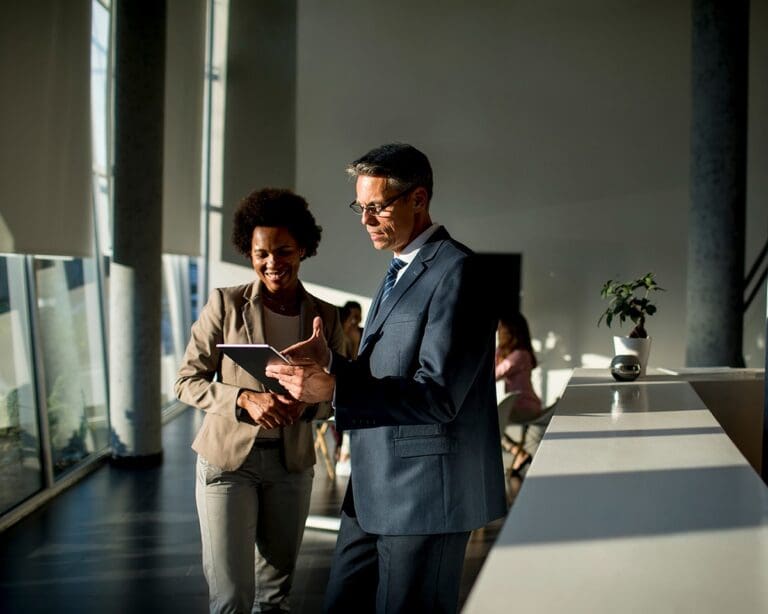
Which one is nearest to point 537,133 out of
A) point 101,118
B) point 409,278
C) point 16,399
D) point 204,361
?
point 101,118

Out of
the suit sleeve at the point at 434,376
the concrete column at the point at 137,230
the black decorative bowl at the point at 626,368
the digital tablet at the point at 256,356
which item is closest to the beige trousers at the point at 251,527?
the digital tablet at the point at 256,356

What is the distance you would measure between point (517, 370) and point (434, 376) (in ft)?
20.4

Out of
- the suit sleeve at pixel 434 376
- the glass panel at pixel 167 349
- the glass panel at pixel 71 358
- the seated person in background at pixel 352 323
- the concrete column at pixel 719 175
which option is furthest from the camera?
the glass panel at pixel 167 349

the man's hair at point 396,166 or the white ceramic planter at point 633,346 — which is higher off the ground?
the man's hair at point 396,166

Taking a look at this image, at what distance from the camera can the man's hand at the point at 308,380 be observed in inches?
88.0

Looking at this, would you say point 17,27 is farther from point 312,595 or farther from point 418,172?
point 418,172

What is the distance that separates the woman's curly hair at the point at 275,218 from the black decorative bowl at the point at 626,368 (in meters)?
2.20

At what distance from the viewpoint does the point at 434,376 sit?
2184 millimetres

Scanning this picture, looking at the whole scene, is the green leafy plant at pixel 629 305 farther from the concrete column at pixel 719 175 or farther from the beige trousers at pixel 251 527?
the concrete column at pixel 719 175

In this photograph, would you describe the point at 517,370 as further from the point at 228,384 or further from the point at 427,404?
the point at 427,404

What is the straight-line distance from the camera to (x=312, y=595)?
15.3 feet

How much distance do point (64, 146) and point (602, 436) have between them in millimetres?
5331

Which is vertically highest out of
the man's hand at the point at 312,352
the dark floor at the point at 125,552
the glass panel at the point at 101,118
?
the glass panel at the point at 101,118

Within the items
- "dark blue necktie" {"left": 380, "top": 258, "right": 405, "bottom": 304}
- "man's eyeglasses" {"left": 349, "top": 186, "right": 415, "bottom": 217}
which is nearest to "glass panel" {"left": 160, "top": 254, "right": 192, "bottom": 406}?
"dark blue necktie" {"left": 380, "top": 258, "right": 405, "bottom": 304}
